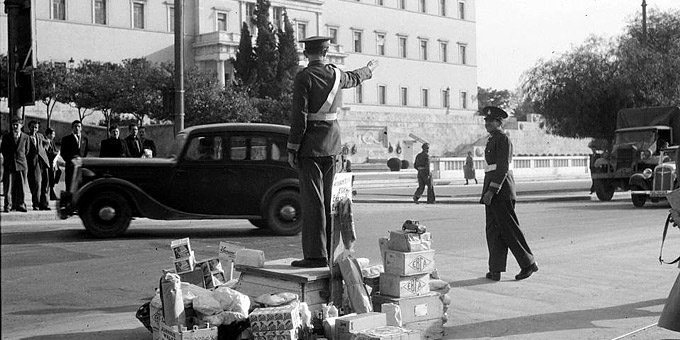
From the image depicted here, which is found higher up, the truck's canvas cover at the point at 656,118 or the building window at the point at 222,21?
the building window at the point at 222,21

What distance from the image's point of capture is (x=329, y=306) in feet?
19.8

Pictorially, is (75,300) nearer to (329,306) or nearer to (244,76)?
(329,306)

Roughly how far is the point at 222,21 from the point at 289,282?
77881mm

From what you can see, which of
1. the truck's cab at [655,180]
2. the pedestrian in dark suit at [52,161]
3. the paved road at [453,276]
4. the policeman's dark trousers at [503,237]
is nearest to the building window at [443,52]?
the truck's cab at [655,180]

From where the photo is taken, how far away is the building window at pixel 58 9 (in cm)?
7175

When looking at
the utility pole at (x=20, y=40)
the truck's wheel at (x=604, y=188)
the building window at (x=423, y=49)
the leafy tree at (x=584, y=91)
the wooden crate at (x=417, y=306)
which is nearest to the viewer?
the utility pole at (x=20, y=40)

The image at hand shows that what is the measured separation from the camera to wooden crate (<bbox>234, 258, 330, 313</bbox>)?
6.28 m

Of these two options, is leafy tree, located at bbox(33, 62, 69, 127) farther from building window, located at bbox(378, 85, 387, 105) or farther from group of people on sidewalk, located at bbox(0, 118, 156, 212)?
building window, located at bbox(378, 85, 387, 105)

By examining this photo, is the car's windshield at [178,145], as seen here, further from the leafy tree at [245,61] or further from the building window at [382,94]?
the building window at [382,94]

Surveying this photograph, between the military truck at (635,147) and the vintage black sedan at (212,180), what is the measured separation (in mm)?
13560

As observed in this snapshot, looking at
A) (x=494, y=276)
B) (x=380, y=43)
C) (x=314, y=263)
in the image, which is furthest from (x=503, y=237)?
(x=380, y=43)

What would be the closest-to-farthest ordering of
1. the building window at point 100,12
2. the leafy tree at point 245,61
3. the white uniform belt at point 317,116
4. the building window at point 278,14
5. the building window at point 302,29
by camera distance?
1. the white uniform belt at point 317,116
2. the leafy tree at point 245,61
3. the building window at point 100,12
4. the building window at point 278,14
5. the building window at point 302,29

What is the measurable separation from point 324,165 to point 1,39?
215 feet

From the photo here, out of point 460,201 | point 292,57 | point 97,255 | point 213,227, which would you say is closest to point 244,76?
point 292,57
